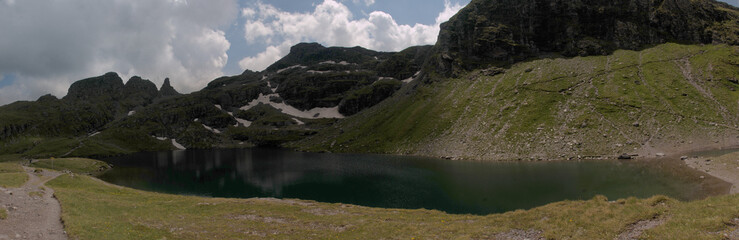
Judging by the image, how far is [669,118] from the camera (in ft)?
262

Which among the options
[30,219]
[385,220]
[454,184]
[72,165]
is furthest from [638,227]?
[72,165]

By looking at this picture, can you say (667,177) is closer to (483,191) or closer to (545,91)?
(483,191)

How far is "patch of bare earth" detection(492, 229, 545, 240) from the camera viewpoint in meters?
19.6

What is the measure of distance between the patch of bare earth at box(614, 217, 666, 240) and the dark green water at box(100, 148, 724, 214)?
2283 cm

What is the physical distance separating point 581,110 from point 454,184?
→ 2468 inches

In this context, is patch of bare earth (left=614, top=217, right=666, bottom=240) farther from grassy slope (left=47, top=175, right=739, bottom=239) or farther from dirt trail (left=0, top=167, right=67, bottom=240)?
dirt trail (left=0, top=167, right=67, bottom=240)

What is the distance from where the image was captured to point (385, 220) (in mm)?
29516

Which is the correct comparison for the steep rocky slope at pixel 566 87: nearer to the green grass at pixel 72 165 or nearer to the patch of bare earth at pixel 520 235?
the patch of bare earth at pixel 520 235

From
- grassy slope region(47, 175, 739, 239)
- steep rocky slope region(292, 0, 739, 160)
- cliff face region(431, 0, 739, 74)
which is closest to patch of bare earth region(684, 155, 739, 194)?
steep rocky slope region(292, 0, 739, 160)

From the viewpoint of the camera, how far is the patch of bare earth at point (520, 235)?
771 inches

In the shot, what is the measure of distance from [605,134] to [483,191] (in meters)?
53.9

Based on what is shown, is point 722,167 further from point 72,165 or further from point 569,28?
point 72,165

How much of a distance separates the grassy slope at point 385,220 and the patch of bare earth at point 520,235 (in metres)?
0.46

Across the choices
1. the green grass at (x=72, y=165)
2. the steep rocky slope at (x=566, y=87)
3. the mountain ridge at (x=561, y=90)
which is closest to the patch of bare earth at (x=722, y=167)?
the steep rocky slope at (x=566, y=87)
